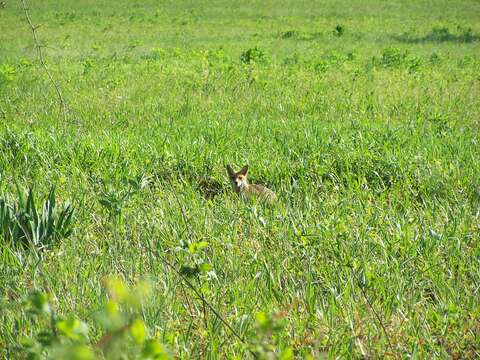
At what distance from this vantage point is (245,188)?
4.77m

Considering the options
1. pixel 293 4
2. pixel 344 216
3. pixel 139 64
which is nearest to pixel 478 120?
pixel 344 216

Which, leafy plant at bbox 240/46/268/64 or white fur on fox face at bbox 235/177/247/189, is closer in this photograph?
white fur on fox face at bbox 235/177/247/189

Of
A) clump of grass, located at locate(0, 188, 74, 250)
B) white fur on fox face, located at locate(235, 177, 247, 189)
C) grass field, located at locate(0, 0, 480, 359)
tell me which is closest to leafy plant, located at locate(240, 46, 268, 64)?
grass field, located at locate(0, 0, 480, 359)

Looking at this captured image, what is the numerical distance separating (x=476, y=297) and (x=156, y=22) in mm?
27584

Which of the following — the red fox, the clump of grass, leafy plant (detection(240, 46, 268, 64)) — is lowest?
the red fox

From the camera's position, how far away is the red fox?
449 centimetres

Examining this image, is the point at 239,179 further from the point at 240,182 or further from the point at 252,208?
the point at 252,208

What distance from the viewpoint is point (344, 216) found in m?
3.88

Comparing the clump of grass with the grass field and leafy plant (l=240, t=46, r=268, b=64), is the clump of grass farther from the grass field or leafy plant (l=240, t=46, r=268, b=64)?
leafy plant (l=240, t=46, r=268, b=64)

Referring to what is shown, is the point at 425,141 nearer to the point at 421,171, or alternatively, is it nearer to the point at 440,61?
the point at 421,171

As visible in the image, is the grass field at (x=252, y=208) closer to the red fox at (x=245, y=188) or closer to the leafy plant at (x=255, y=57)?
the red fox at (x=245, y=188)

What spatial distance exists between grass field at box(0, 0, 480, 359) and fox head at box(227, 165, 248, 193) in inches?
6.1

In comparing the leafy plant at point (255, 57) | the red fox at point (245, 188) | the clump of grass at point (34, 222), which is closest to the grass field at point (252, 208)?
the clump of grass at point (34, 222)

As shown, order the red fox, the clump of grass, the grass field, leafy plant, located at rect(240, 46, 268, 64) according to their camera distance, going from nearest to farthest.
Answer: the grass field → the clump of grass → the red fox → leafy plant, located at rect(240, 46, 268, 64)
